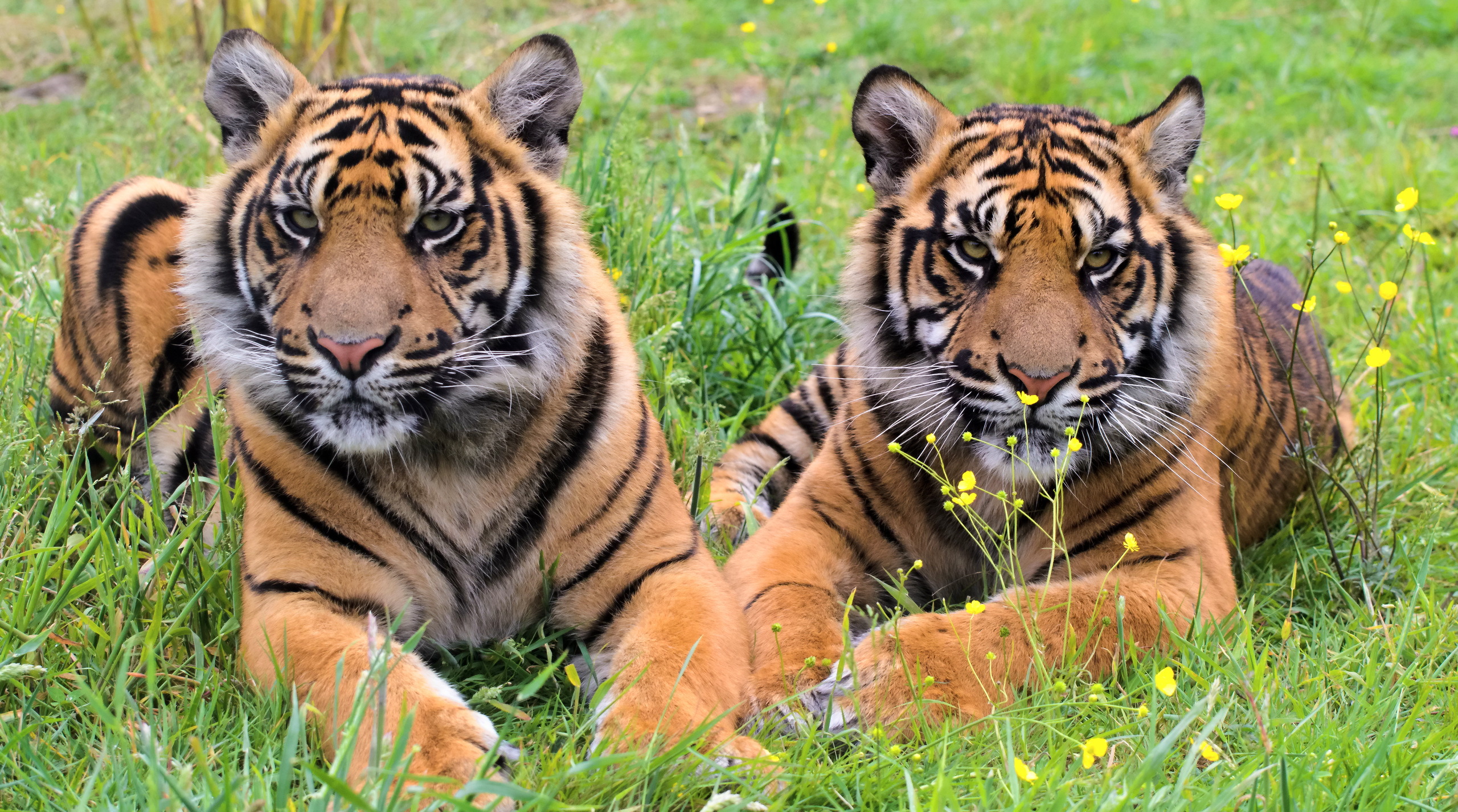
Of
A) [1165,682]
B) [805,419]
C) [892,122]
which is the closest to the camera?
[1165,682]

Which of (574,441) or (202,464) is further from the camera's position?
(202,464)

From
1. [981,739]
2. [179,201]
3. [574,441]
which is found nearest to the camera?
[981,739]

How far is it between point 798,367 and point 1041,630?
5.80 feet

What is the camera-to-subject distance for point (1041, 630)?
273cm

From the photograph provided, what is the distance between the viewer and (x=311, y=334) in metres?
2.36

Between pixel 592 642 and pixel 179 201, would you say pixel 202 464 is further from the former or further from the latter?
pixel 592 642

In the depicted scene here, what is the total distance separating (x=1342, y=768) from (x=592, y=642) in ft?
4.97

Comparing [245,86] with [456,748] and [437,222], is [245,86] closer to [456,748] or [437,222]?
[437,222]

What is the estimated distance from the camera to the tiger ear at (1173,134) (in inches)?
119

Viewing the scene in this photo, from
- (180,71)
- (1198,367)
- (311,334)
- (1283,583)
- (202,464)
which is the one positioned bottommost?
(1283,583)

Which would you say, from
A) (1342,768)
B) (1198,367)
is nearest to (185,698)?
(1342,768)

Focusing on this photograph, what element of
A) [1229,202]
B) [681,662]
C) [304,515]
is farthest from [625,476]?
[1229,202]

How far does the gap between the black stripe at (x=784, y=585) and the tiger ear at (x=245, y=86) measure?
5.00 feet

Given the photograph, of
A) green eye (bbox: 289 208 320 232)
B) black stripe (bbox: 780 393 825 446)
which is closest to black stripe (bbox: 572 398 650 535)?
A: green eye (bbox: 289 208 320 232)
